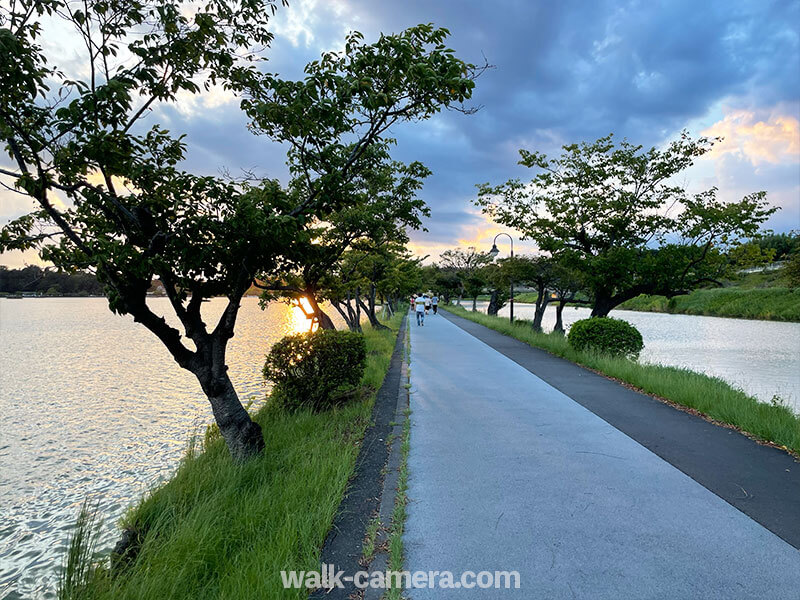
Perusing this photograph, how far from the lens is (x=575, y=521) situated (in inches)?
124

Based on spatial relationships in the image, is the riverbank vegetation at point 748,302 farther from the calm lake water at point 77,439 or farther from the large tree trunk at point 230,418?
the calm lake water at point 77,439

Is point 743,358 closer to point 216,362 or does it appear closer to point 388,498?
point 388,498

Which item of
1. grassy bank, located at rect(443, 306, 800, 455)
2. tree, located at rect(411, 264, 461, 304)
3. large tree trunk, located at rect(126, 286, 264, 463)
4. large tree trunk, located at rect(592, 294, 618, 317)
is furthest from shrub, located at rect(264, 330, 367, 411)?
tree, located at rect(411, 264, 461, 304)

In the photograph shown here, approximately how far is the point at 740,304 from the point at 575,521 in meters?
51.3

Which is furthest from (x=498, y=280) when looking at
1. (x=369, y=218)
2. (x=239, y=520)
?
(x=239, y=520)

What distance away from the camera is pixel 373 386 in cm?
803

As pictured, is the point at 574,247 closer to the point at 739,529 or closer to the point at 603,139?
the point at 603,139

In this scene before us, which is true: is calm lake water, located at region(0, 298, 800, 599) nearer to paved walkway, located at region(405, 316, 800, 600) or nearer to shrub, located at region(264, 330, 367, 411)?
shrub, located at region(264, 330, 367, 411)

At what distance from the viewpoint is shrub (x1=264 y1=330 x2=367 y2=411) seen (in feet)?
21.7

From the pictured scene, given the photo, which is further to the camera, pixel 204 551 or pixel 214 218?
pixel 214 218

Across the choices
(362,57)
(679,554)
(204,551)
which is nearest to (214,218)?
(362,57)

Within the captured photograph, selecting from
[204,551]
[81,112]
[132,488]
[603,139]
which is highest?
[603,139]

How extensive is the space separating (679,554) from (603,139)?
13896 mm

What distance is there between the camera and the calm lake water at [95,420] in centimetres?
452
